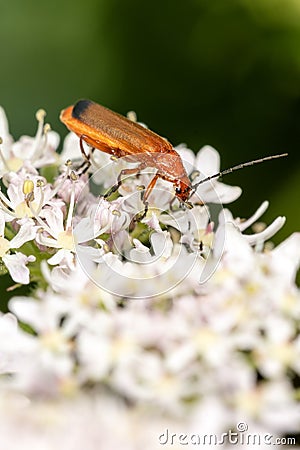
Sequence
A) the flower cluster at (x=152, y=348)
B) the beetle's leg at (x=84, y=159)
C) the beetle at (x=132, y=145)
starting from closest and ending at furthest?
the flower cluster at (x=152, y=348) → the beetle at (x=132, y=145) → the beetle's leg at (x=84, y=159)

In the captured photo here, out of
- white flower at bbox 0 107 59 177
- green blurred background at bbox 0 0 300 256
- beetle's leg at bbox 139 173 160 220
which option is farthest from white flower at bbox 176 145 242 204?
green blurred background at bbox 0 0 300 256

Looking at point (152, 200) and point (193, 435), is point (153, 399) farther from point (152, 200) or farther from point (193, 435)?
point (152, 200)

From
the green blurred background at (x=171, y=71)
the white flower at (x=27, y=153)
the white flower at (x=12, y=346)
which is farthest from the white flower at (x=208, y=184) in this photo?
the green blurred background at (x=171, y=71)

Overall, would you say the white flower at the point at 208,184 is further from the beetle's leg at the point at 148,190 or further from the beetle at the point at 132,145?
the beetle's leg at the point at 148,190

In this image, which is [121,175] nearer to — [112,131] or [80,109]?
[112,131]

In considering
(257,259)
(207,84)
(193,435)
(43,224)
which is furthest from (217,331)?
(207,84)

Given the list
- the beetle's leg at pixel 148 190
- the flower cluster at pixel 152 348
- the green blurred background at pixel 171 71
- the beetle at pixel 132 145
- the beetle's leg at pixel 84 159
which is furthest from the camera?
the green blurred background at pixel 171 71

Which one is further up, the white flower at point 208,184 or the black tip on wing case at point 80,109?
the black tip on wing case at point 80,109
